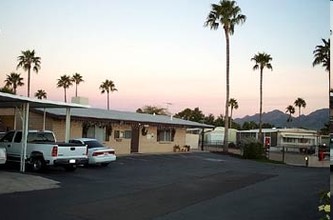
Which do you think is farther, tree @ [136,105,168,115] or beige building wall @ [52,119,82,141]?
tree @ [136,105,168,115]

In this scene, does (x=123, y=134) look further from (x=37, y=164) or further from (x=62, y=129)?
(x=37, y=164)

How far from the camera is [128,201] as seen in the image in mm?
12031

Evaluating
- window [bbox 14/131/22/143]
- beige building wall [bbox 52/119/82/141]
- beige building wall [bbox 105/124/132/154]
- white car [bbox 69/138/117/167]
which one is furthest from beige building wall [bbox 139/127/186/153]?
window [bbox 14/131/22/143]

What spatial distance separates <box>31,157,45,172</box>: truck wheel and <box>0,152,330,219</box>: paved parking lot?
446 millimetres

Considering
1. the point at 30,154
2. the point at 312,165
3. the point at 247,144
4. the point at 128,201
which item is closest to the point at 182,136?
the point at 247,144

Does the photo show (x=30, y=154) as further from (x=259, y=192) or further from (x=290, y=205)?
(x=290, y=205)

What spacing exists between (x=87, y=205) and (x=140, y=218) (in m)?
1.95

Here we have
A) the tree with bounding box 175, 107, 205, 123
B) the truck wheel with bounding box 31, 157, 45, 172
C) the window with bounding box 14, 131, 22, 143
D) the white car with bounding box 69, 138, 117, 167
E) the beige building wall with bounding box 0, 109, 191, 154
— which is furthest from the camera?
the tree with bounding box 175, 107, 205, 123

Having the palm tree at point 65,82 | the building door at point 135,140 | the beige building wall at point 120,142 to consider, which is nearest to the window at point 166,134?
the building door at point 135,140

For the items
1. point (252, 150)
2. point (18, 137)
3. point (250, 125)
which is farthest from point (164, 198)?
point (250, 125)

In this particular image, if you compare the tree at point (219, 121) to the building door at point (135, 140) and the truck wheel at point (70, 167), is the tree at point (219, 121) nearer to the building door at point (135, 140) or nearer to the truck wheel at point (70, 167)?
the building door at point (135, 140)

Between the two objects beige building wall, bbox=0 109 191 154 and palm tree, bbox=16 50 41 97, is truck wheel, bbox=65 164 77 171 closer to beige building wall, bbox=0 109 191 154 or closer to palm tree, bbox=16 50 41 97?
beige building wall, bbox=0 109 191 154

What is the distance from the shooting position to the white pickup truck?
18797 mm

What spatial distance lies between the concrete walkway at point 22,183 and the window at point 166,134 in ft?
68.7
